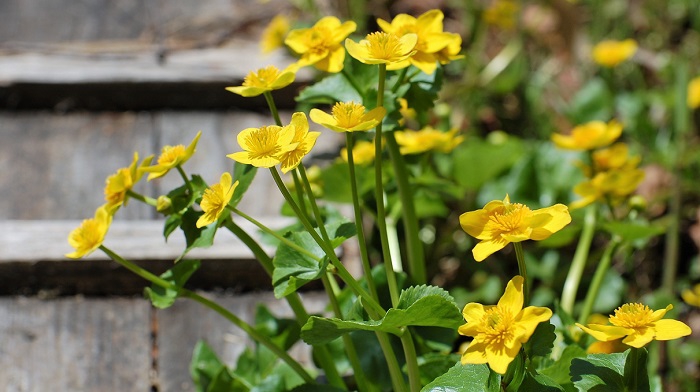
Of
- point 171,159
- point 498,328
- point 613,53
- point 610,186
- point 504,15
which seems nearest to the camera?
point 498,328

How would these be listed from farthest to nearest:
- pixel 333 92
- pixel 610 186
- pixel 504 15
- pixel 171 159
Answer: pixel 504 15 → pixel 610 186 → pixel 333 92 → pixel 171 159

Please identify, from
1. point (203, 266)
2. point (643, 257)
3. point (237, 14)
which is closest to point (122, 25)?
point (237, 14)

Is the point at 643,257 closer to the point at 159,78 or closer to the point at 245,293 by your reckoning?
the point at 245,293

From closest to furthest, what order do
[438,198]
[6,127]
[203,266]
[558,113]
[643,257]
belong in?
[203,266] → [438,198] → [6,127] → [643,257] → [558,113]

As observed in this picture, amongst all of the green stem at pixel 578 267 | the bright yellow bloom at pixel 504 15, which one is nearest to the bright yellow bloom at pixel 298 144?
the green stem at pixel 578 267

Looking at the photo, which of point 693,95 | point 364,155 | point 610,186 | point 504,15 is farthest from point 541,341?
point 504,15

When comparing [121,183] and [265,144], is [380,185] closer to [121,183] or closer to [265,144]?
[265,144]

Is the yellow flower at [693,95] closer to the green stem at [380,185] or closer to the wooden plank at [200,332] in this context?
the wooden plank at [200,332]
